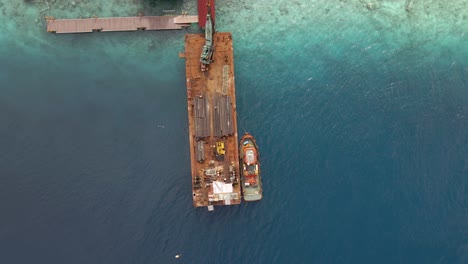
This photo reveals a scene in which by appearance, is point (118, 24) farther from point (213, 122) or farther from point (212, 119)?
point (213, 122)

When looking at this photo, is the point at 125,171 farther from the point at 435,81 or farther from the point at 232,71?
the point at 435,81

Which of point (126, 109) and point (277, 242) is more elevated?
point (126, 109)

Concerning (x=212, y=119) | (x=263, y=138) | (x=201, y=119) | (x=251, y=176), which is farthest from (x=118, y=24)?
(x=251, y=176)

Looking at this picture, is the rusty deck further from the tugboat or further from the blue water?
the blue water

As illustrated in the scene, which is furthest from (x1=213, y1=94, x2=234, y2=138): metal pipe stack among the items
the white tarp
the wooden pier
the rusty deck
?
the wooden pier

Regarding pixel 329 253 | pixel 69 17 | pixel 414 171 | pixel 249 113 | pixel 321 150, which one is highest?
pixel 69 17

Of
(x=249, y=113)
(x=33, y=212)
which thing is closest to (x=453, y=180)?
(x=249, y=113)

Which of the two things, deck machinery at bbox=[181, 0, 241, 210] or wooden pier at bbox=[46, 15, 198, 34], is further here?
wooden pier at bbox=[46, 15, 198, 34]
